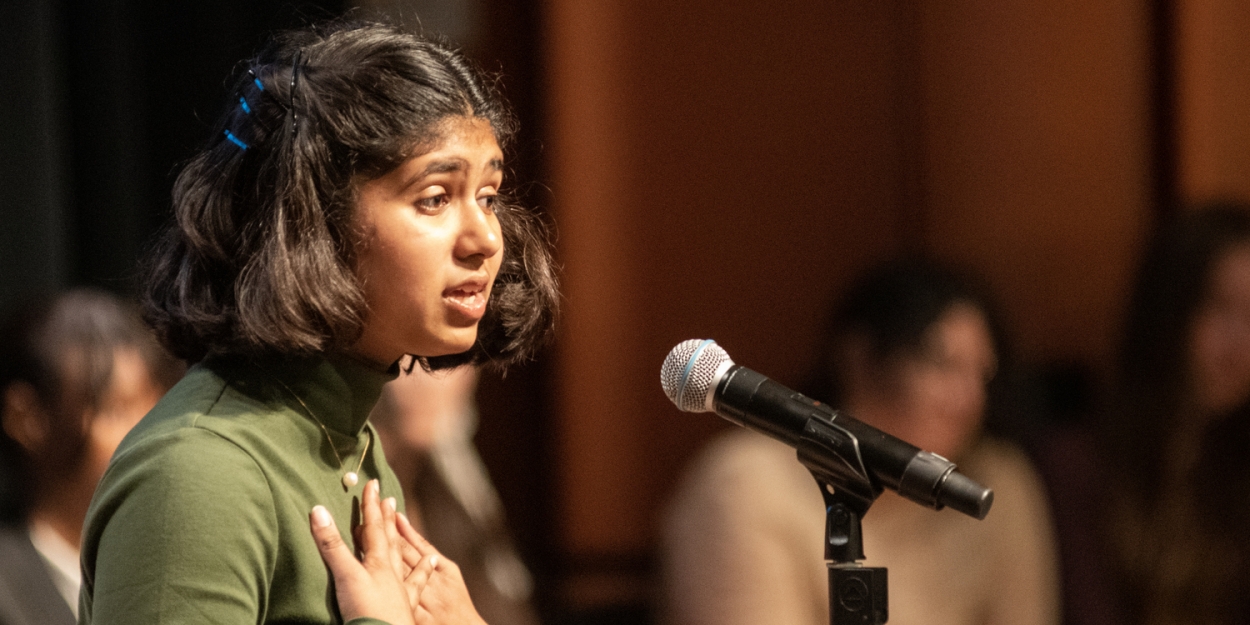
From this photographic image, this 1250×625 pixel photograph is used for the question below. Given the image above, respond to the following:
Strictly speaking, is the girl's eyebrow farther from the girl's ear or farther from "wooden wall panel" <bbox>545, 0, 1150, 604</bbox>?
"wooden wall panel" <bbox>545, 0, 1150, 604</bbox>

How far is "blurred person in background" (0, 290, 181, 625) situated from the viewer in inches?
90.0

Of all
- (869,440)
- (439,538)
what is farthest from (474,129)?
(439,538)

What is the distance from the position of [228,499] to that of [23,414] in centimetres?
144

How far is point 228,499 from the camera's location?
3.58 feet

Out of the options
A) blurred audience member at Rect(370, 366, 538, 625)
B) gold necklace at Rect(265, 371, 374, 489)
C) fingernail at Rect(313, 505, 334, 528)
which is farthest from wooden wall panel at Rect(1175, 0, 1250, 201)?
fingernail at Rect(313, 505, 334, 528)

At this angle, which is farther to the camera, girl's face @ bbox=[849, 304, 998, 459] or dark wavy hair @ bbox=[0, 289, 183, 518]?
girl's face @ bbox=[849, 304, 998, 459]

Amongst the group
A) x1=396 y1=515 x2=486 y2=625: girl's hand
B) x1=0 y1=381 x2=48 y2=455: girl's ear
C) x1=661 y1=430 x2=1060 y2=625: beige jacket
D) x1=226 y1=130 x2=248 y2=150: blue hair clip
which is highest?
x1=226 y1=130 x2=248 y2=150: blue hair clip

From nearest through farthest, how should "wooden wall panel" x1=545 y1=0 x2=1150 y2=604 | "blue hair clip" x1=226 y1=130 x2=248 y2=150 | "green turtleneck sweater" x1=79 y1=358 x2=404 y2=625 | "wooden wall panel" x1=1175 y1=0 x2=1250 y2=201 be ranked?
"green turtleneck sweater" x1=79 y1=358 x2=404 y2=625, "blue hair clip" x1=226 y1=130 x2=248 y2=150, "wooden wall panel" x1=1175 y1=0 x2=1250 y2=201, "wooden wall panel" x1=545 y1=0 x2=1150 y2=604

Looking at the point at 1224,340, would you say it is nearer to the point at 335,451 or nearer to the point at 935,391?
the point at 935,391

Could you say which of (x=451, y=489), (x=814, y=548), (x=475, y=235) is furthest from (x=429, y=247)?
(x=451, y=489)

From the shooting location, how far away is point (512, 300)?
1.46 m

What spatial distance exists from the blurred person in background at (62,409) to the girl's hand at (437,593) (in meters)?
1.12

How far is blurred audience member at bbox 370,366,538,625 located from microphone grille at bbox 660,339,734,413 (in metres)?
1.37

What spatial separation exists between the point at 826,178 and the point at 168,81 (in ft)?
5.79
